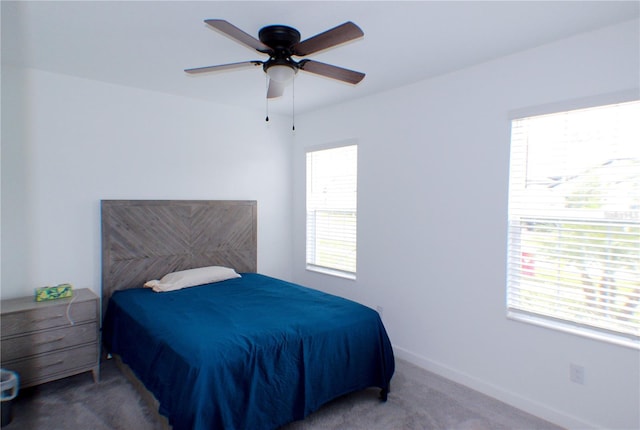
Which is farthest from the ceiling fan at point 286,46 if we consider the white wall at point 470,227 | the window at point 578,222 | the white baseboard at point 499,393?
the white baseboard at point 499,393

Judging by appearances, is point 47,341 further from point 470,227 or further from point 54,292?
point 470,227

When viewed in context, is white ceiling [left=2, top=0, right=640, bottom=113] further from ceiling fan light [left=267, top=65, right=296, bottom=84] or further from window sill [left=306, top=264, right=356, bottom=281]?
window sill [left=306, top=264, right=356, bottom=281]

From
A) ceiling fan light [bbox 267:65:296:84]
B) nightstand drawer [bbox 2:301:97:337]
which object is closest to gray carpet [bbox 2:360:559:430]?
nightstand drawer [bbox 2:301:97:337]

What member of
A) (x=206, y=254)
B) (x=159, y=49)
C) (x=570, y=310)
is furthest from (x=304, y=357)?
(x=159, y=49)

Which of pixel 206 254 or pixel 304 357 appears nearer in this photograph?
pixel 304 357

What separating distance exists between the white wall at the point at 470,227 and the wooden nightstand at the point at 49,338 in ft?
8.01

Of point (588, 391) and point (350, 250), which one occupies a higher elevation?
point (350, 250)

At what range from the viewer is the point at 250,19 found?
2.11 metres

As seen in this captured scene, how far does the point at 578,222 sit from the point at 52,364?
3.92 metres

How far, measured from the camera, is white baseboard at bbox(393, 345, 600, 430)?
7.62ft

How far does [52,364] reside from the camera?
2637 millimetres

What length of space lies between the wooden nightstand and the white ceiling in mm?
1906

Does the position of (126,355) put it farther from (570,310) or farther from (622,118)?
(622,118)

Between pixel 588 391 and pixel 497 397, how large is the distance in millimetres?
616
